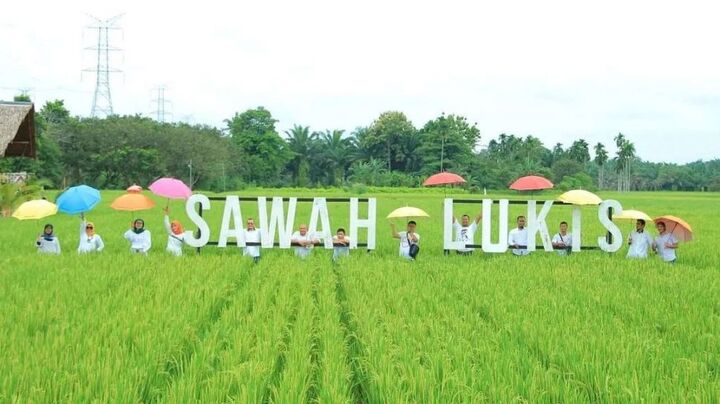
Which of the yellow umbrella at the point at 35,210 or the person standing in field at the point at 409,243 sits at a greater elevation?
the yellow umbrella at the point at 35,210

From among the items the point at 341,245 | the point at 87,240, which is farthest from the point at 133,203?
the point at 341,245

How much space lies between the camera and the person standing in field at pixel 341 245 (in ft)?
37.0

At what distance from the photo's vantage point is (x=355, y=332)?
5.68 meters

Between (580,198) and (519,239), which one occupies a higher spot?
(580,198)

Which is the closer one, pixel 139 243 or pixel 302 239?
pixel 139 243

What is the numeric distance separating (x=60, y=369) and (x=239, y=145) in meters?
A: 60.8

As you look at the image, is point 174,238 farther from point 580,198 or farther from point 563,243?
point 580,198

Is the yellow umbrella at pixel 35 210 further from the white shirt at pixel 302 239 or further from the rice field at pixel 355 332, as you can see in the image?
the white shirt at pixel 302 239

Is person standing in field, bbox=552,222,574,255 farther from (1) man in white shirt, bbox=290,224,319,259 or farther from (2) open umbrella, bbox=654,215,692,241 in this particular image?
(1) man in white shirt, bbox=290,224,319,259

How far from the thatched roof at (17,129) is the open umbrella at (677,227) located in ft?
63.0

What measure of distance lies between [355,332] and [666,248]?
7365mm

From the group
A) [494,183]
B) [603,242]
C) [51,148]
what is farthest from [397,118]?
[603,242]

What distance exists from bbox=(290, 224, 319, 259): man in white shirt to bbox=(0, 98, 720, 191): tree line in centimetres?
3123

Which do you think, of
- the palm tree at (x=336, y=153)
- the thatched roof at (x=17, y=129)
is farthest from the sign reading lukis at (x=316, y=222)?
the palm tree at (x=336, y=153)
